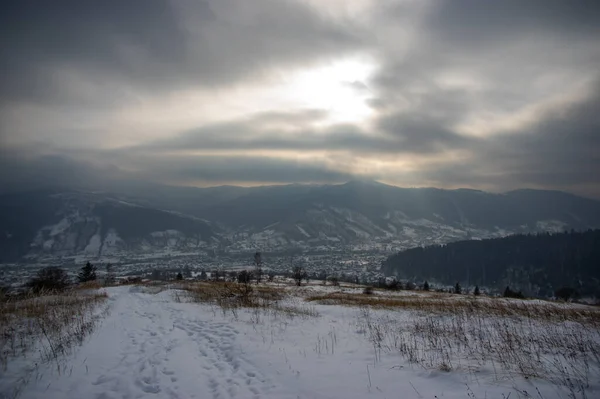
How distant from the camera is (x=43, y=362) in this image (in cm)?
828

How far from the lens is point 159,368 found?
8422mm

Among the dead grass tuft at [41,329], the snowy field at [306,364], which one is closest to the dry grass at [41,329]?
the dead grass tuft at [41,329]

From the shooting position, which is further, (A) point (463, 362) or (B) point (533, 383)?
(A) point (463, 362)

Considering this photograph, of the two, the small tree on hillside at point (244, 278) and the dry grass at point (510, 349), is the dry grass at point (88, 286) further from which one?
the dry grass at point (510, 349)

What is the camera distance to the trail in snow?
6879 mm

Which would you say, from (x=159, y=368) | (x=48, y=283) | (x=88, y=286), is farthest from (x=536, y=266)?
(x=159, y=368)

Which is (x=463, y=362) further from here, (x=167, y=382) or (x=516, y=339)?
(x=167, y=382)

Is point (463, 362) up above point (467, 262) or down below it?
above

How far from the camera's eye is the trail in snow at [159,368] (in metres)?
6.88

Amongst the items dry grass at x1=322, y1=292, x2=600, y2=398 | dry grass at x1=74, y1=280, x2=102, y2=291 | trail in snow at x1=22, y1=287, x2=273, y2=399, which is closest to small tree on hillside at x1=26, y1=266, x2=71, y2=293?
dry grass at x1=74, y1=280, x2=102, y2=291

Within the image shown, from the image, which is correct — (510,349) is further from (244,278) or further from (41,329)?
(244,278)

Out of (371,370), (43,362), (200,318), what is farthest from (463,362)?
(200,318)

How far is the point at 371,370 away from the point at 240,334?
5986 mm

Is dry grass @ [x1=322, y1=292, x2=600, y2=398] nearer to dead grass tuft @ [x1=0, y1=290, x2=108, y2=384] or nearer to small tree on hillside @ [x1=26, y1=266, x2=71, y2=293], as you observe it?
dead grass tuft @ [x1=0, y1=290, x2=108, y2=384]
